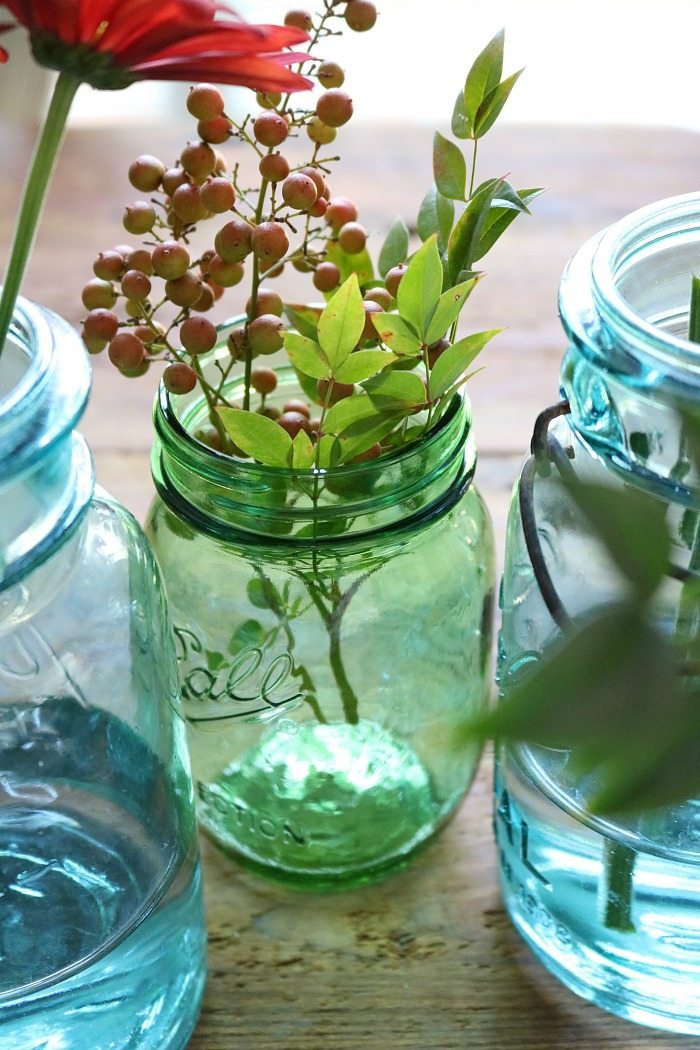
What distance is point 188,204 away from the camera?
0.33 m

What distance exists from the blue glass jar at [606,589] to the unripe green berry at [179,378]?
99mm

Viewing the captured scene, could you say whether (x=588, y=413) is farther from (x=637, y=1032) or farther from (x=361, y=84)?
(x=361, y=84)

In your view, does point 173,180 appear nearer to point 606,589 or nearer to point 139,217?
point 139,217

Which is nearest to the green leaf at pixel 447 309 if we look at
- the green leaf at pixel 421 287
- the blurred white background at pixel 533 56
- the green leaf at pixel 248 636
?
the green leaf at pixel 421 287

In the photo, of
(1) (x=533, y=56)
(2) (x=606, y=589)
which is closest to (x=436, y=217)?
(2) (x=606, y=589)

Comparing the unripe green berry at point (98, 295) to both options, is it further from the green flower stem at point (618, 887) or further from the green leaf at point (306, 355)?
the green flower stem at point (618, 887)

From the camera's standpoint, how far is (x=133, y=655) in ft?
1.17

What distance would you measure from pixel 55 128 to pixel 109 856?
23 cm

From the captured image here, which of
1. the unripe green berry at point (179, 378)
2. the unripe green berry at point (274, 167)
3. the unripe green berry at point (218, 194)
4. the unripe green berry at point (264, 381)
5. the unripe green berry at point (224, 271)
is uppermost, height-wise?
the unripe green berry at point (274, 167)

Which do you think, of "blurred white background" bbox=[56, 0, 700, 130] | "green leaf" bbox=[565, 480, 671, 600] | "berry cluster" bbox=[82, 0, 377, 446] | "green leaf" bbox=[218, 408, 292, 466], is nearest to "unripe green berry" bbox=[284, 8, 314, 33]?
"berry cluster" bbox=[82, 0, 377, 446]

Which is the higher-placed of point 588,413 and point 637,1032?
point 588,413

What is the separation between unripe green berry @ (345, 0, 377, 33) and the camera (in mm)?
329

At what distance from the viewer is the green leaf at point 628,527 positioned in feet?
0.46

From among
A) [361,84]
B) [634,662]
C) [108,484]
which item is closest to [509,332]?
[108,484]
